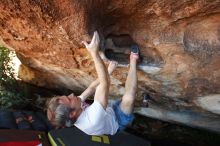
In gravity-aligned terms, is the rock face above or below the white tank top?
above

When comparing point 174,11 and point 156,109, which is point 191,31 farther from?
point 156,109

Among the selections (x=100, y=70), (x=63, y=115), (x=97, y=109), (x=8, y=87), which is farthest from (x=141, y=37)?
(x=8, y=87)

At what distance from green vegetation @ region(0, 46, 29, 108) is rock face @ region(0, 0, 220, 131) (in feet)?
4.29

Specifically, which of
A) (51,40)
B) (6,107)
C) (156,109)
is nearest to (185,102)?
(156,109)

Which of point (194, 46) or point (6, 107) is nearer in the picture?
point (194, 46)

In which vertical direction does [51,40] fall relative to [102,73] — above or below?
above

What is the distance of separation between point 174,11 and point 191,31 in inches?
10.9

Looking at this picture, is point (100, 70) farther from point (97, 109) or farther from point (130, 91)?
point (130, 91)

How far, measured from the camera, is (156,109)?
4.81 m

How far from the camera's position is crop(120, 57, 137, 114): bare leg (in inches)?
143

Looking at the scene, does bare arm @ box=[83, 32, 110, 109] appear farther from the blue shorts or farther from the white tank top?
the blue shorts

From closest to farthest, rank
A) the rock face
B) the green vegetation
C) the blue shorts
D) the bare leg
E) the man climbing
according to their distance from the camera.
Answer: the rock face
the man climbing
the bare leg
the blue shorts
the green vegetation

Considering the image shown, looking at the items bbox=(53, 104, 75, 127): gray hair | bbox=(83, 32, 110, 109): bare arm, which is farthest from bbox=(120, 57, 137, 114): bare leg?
bbox=(53, 104, 75, 127): gray hair

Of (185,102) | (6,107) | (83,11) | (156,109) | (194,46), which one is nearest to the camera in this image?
(83,11)
